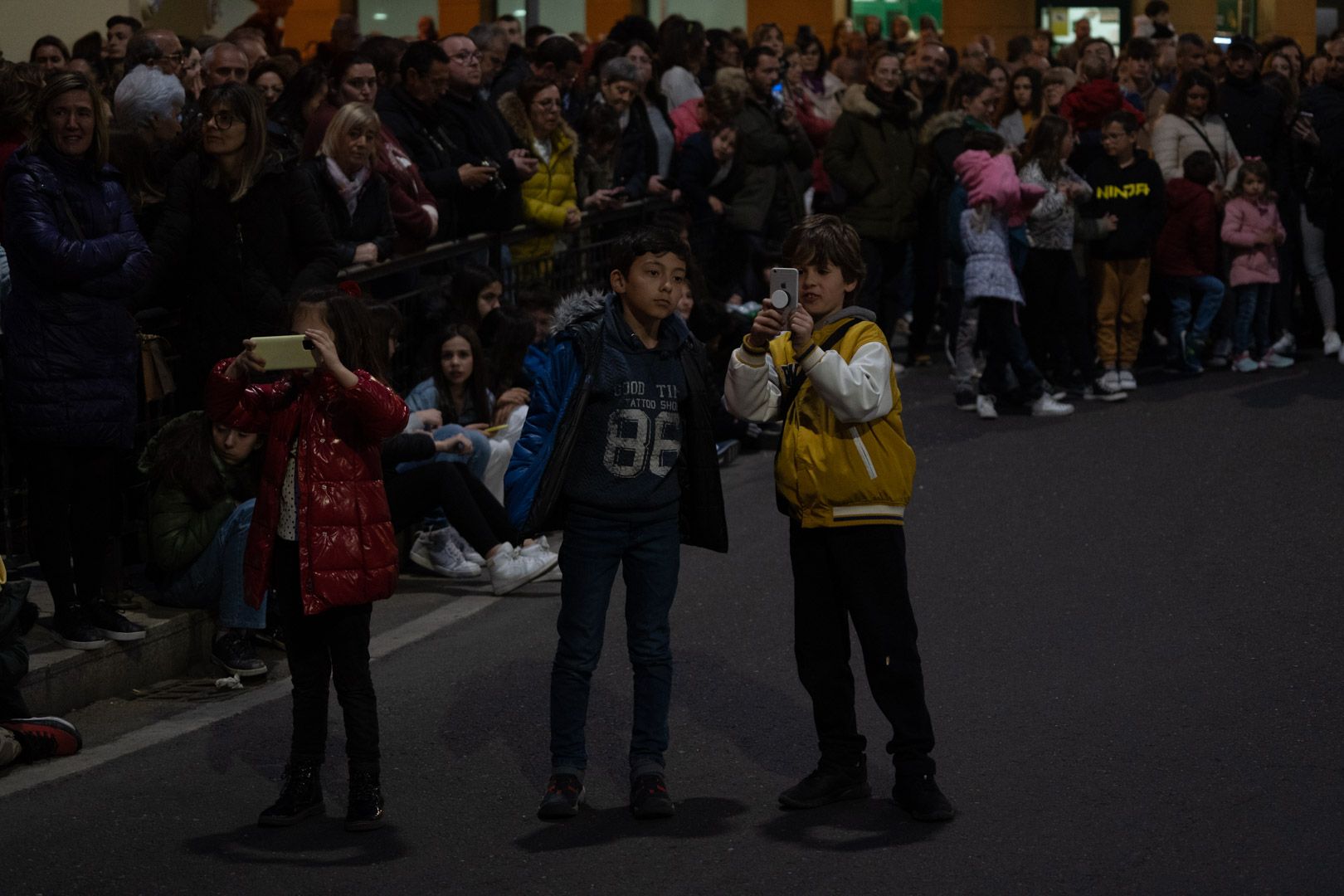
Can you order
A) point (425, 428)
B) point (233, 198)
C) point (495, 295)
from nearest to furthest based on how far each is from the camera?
1. point (233, 198)
2. point (425, 428)
3. point (495, 295)

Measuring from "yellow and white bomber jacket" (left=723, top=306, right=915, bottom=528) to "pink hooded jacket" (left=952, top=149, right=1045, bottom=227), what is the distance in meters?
6.51

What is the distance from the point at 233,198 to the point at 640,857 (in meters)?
4.07

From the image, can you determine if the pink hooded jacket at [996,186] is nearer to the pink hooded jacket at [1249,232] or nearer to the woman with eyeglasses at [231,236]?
the pink hooded jacket at [1249,232]

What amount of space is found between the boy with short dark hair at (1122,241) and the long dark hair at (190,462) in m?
7.07

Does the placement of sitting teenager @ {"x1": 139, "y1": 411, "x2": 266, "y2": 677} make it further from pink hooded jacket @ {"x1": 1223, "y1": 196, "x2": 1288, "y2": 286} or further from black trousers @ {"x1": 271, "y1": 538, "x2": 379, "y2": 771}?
pink hooded jacket @ {"x1": 1223, "y1": 196, "x2": 1288, "y2": 286}

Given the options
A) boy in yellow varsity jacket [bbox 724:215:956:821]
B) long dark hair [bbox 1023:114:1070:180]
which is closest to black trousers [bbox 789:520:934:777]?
boy in yellow varsity jacket [bbox 724:215:956:821]

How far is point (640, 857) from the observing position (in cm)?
555

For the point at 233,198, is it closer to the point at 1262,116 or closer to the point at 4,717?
the point at 4,717

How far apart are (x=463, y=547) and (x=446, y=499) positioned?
567mm

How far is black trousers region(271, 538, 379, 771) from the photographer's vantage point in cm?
598

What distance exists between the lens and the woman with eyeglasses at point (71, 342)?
24.1 ft

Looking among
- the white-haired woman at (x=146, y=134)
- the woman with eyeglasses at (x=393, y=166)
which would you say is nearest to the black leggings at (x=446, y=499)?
the white-haired woman at (x=146, y=134)

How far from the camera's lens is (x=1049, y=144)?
12508 mm

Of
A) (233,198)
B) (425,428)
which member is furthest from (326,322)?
(425,428)
